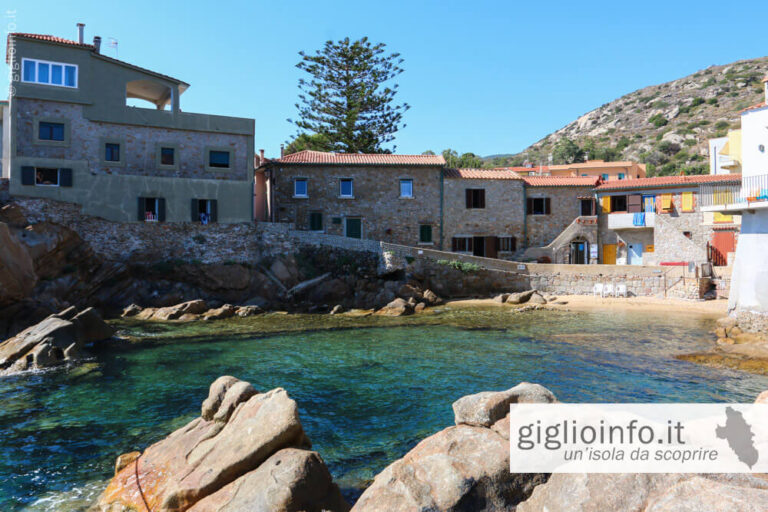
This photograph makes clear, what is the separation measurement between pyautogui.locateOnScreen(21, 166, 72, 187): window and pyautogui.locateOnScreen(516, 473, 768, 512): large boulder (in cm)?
3548

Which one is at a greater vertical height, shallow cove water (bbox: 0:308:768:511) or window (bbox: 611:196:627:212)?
window (bbox: 611:196:627:212)

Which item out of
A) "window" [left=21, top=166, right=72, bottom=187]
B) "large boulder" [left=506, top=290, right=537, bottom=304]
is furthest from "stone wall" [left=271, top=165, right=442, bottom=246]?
"window" [left=21, top=166, right=72, bottom=187]

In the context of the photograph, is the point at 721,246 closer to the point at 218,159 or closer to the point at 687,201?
the point at 687,201

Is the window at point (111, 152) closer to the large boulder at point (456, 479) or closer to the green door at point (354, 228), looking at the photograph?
the green door at point (354, 228)

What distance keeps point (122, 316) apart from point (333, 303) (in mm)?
13378

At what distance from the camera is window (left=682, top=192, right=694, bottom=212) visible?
124ft

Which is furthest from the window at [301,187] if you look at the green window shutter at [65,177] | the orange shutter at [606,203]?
the orange shutter at [606,203]

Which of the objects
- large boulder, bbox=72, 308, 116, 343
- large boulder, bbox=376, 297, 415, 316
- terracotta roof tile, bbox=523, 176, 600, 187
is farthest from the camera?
terracotta roof tile, bbox=523, 176, 600, 187

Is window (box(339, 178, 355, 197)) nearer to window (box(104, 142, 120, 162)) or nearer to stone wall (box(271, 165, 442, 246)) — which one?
stone wall (box(271, 165, 442, 246))

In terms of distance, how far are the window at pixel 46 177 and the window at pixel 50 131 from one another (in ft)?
7.27

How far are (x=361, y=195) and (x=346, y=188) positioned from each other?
4.66 ft

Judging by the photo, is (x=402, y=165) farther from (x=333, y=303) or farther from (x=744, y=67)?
(x=744, y=67)

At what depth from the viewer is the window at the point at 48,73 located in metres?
30.5

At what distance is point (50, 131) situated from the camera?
31297mm
